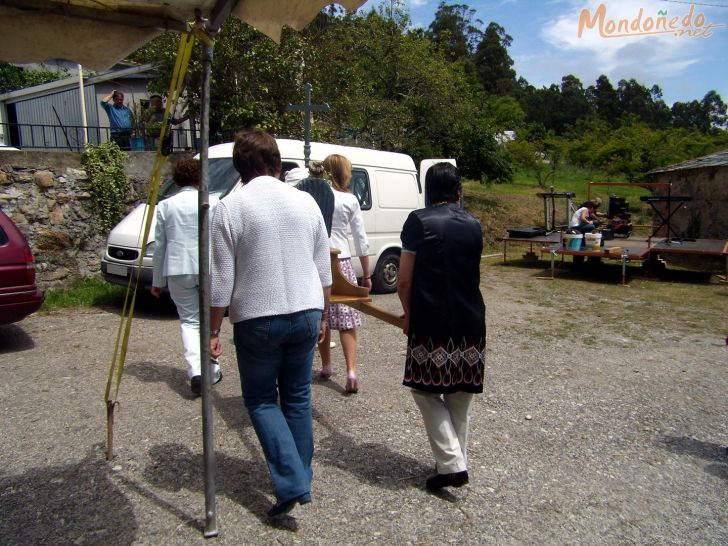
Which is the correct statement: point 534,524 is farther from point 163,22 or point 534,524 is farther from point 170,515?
point 163,22

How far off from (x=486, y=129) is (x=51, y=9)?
1970 centimetres

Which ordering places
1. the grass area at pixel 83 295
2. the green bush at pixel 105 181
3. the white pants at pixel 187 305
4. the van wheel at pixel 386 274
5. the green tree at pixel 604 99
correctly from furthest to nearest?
1. the green tree at pixel 604 99
2. the van wheel at pixel 386 274
3. the green bush at pixel 105 181
4. the grass area at pixel 83 295
5. the white pants at pixel 187 305

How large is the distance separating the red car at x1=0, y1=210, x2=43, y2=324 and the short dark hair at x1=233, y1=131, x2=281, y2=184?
4053 millimetres

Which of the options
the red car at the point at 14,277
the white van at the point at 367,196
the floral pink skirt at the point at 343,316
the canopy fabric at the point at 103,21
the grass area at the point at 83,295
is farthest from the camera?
the grass area at the point at 83,295

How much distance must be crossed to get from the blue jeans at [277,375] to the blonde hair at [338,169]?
6.91ft

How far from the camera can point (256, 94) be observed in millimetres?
11719

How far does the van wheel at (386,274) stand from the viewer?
31.9 feet

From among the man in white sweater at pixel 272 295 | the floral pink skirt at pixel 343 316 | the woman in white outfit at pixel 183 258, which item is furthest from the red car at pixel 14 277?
the man in white sweater at pixel 272 295

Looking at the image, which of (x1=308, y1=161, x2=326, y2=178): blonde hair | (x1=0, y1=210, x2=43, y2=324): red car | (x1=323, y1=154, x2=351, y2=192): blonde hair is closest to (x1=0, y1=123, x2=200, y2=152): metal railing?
(x1=0, y1=210, x2=43, y2=324): red car

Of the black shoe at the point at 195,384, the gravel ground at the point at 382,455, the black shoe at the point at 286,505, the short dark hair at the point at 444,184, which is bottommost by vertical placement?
the gravel ground at the point at 382,455

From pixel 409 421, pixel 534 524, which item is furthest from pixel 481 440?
pixel 534 524

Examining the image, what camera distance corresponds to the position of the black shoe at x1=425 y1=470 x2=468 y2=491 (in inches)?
129

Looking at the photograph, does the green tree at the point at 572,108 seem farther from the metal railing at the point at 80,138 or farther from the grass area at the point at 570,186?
the metal railing at the point at 80,138

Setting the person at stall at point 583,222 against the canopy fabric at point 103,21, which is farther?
the person at stall at point 583,222
